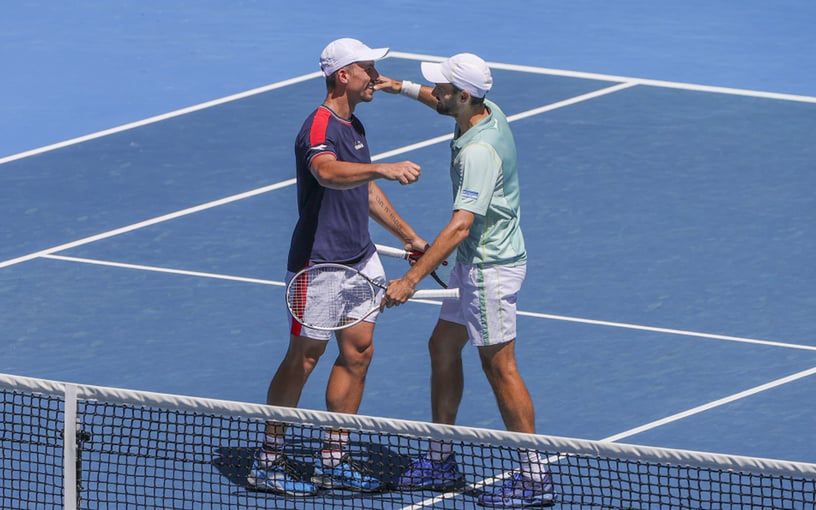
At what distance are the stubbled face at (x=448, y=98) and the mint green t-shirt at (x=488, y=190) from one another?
14 cm

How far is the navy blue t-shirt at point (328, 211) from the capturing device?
1000 cm

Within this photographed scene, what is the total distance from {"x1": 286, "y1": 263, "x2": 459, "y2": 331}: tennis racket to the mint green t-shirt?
0.27m

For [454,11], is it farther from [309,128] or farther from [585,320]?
[309,128]

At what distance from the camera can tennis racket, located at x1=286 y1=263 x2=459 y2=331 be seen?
990 cm

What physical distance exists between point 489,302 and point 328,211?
3.10 ft

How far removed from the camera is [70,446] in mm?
8609

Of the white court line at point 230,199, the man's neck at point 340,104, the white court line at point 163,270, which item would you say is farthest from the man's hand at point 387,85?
the white court line at point 230,199

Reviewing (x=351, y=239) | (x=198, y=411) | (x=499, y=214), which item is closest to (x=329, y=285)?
(x=351, y=239)

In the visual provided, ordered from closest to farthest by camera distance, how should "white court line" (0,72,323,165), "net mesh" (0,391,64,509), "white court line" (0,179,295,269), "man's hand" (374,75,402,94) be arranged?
"net mesh" (0,391,64,509)
"man's hand" (374,75,402,94)
"white court line" (0,179,295,269)
"white court line" (0,72,323,165)

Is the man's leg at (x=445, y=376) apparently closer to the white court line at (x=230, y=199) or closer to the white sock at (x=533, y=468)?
the white sock at (x=533, y=468)

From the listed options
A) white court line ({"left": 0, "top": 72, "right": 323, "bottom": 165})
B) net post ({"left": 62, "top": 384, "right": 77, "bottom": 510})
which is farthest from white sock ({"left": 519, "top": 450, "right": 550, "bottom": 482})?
white court line ({"left": 0, "top": 72, "right": 323, "bottom": 165})

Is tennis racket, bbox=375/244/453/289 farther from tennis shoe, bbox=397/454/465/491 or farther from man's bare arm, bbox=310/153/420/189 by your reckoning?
tennis shoe, bbox=397/454/465/491

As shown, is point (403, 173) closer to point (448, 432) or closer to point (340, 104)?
point (340, 104)

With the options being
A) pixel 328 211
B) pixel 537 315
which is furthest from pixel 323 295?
pixel 537 315
